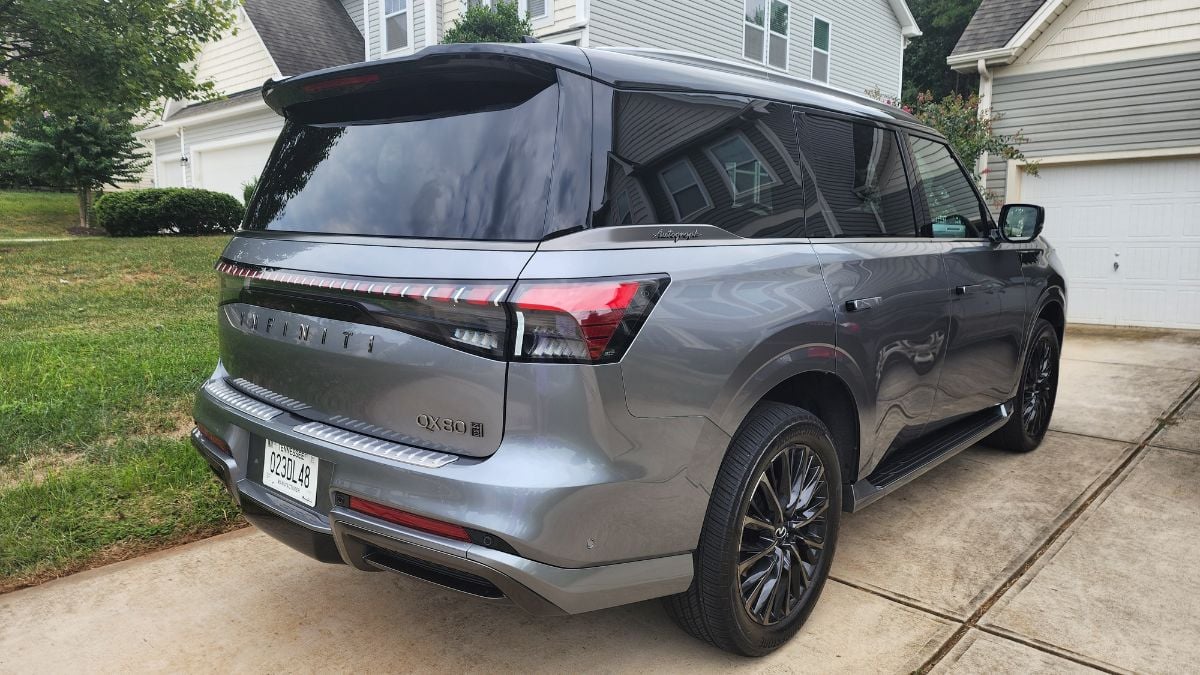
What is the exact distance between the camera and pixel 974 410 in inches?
164

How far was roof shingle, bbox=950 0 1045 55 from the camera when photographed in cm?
1095

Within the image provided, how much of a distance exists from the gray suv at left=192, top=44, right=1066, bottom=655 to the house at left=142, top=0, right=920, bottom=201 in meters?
11.3

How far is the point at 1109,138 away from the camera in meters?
10.4

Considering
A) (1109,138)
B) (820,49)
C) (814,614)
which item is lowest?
(814,614)

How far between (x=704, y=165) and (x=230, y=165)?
19407mm

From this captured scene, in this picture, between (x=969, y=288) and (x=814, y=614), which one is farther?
(x=969, y=288)

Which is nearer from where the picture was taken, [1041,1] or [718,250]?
[718,250]

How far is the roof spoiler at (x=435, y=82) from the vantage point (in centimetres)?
232

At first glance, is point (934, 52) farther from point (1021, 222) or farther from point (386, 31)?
point (1021, 222)

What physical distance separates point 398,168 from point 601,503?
1179mm

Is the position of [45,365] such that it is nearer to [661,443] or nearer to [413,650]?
[413,650]

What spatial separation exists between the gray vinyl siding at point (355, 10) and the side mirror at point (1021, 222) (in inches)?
693

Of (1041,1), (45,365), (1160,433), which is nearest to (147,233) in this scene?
(45,365)

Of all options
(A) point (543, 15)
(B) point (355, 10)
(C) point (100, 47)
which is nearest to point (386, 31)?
(B) point (355, 10)
